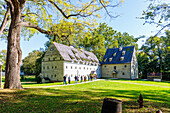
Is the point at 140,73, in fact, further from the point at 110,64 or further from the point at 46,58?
the point at 46,58

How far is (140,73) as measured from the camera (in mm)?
52844

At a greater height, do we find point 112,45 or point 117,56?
point 112,45

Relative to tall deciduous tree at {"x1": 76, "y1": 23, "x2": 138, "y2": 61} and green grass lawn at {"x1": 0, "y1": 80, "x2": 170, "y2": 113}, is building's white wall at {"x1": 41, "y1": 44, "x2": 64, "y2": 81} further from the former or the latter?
green grass lawn at {"x1": 0, "y1": 80, "x2": 170, "y2": 113}

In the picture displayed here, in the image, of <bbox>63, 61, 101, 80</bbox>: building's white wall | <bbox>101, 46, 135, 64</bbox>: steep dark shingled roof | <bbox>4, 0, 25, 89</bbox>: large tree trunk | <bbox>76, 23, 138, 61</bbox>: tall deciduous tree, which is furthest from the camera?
<bbox>76, 23, 138, 61</bbox>: tall deciduous tree

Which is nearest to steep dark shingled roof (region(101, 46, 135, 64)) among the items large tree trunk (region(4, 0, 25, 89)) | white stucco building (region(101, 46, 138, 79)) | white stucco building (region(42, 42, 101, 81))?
white stucco building (region(101, 46, 138, 79))

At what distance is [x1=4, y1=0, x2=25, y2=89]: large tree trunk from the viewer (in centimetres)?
954

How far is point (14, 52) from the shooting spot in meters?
9.88

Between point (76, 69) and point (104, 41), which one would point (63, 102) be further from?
point (104, 41)

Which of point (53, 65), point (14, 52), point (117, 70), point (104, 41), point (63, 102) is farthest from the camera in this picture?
point (104, 41)

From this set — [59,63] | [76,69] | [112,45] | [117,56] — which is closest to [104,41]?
[112,45]

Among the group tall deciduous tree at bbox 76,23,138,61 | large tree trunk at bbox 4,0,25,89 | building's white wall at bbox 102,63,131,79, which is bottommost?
building's white wall at bbox 102,63,131,79

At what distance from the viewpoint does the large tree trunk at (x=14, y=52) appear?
954 centimetres

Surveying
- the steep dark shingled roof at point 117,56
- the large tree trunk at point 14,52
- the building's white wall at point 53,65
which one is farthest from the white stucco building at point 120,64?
the large tree trunk at point 14,52

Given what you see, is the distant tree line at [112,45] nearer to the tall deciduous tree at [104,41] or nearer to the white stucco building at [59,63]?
the tall deciduous tree at [104,41]
